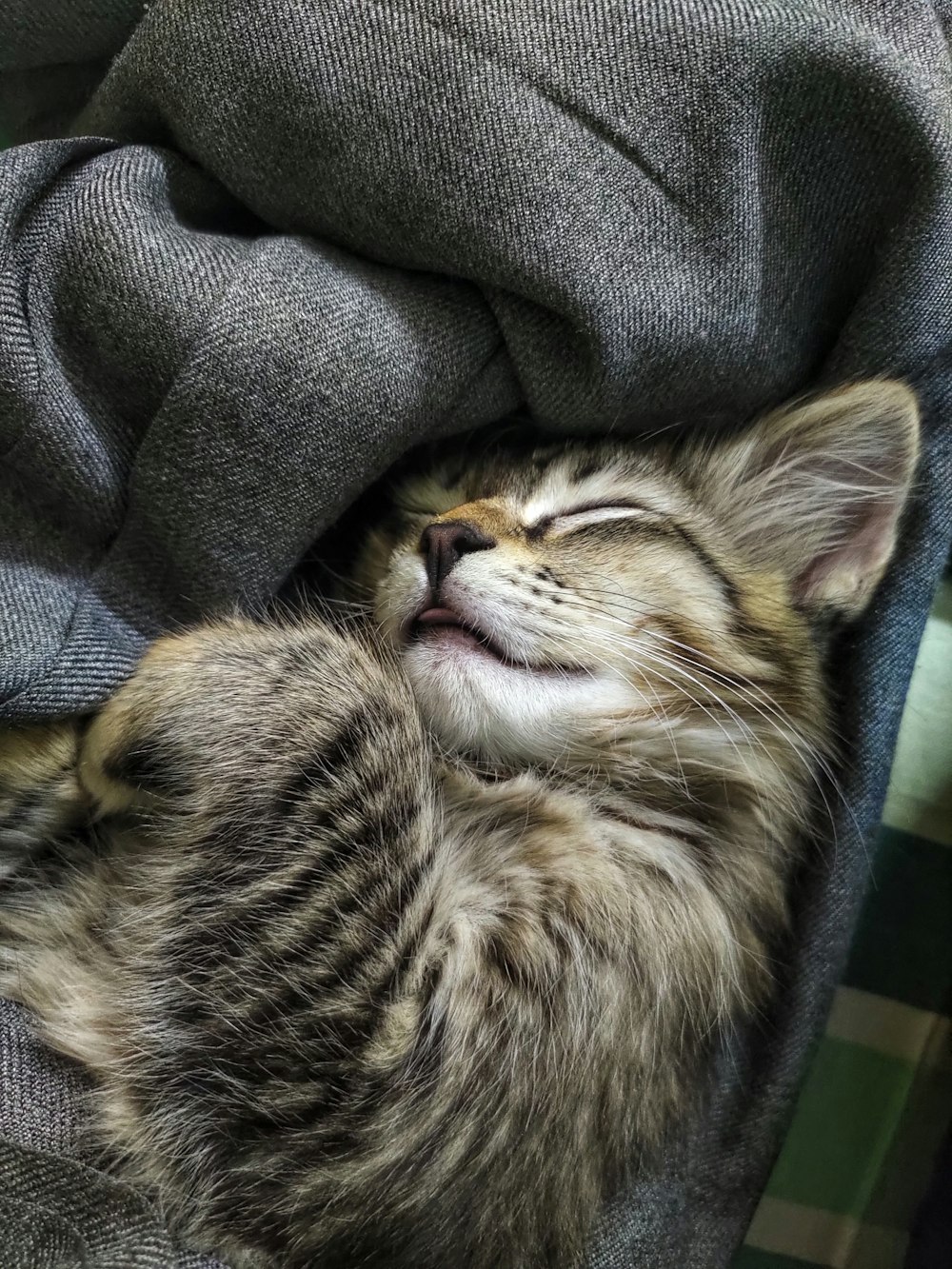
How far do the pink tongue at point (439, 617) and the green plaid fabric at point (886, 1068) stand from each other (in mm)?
775

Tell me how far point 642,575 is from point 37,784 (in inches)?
29.3

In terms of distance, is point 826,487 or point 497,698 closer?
point 497,698

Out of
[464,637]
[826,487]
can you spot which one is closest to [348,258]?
[464,637]

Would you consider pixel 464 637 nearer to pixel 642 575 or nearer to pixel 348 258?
pixel 642 575

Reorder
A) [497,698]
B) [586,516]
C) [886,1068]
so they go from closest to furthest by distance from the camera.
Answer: [497,698], [586,516], [886,1068]

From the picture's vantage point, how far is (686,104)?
996 millimetres

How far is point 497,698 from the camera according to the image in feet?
3.35

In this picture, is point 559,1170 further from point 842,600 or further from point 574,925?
point 842,600

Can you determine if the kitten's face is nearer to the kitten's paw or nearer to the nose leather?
the nose leather

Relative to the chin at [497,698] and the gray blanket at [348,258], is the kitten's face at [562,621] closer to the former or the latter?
the chin at [497,698]

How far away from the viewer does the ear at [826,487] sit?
114 cm

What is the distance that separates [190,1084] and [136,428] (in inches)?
27.8

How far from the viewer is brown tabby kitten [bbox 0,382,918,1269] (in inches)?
34.7

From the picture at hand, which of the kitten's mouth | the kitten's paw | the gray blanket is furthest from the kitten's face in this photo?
the kitten's paw
